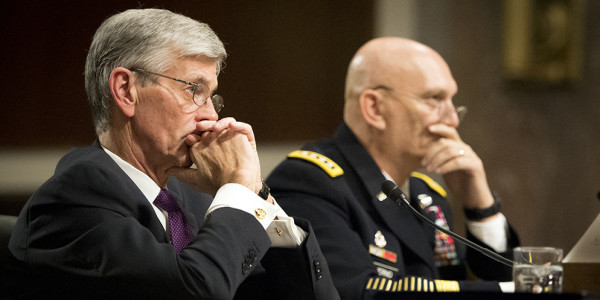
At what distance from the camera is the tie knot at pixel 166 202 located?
1909 millimetres

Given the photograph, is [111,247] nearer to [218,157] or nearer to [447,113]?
[218,157]

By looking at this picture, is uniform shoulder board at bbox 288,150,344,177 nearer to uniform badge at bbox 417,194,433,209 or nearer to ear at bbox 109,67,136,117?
uniform badge at bbox 417,194,433,209

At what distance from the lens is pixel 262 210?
6.00 ft

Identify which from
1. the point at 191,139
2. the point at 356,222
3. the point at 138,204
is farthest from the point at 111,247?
the point at 356,222

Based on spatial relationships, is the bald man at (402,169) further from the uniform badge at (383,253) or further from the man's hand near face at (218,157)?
the man's hand near face at (218,157)

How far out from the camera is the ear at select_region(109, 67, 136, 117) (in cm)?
188

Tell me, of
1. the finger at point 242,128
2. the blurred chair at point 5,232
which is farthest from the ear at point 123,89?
the blurred chair at point 5,232

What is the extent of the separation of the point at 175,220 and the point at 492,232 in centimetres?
127

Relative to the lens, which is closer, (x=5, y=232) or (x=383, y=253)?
(x=5, y=232)

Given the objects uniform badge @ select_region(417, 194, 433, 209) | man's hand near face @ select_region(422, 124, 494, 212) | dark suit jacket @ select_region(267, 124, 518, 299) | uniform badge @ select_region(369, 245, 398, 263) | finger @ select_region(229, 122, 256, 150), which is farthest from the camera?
uniform badge @ select_region(417, 194, 433, 209)

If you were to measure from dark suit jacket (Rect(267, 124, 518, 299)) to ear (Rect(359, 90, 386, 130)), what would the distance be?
9cm

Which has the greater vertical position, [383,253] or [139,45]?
[139,45]

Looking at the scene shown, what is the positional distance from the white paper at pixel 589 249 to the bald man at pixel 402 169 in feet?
1.97

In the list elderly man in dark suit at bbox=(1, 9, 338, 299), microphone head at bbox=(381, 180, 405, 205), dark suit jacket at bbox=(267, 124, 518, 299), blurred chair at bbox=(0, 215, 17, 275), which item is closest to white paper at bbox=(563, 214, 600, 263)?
dark suit jacket at bbox=(267, 124, 518, 299)
